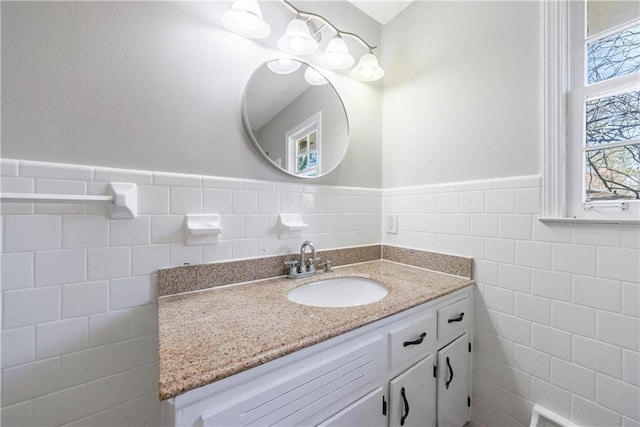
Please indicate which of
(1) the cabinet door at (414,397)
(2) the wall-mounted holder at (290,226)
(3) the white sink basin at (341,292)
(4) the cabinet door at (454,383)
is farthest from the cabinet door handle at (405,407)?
(2) the wall-mounted holder at (290,226)

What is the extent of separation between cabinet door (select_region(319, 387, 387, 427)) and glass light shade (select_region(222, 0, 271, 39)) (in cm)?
142

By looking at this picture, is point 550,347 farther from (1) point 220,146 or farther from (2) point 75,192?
(2) point 75,192

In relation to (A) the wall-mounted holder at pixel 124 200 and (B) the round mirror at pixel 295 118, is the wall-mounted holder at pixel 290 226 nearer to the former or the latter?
(B) the round mirror at pixel 295 118

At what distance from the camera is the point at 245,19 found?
1012 mm

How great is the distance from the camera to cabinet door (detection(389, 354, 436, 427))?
85 cm

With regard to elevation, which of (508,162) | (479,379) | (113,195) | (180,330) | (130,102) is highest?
(130,102)

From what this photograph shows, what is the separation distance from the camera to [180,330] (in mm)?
664

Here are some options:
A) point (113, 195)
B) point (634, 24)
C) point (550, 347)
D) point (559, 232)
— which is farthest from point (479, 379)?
point (113, 195)

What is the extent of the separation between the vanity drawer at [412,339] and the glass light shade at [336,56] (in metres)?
1.28

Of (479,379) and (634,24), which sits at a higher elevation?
(634,24)

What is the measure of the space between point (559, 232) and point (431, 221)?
510 mm

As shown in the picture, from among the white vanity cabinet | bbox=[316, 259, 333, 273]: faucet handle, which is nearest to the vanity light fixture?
bbox=[316, 259, 333, 273]: faucet handle

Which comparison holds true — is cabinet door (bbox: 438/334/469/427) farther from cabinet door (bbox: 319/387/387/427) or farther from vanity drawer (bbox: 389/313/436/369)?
cabinet door (bbox: 319/387/387/427)

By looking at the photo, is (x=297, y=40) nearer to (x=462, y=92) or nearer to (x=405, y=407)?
(x=462, y=92)
